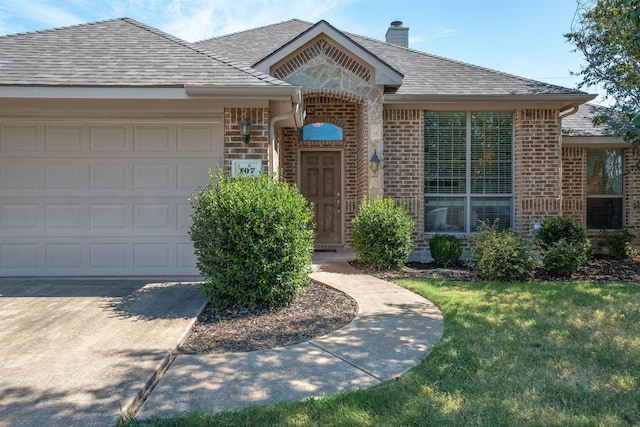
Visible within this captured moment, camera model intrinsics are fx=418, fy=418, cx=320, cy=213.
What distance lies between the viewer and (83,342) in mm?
3836

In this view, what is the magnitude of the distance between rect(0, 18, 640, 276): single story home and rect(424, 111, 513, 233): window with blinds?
1.2 inches

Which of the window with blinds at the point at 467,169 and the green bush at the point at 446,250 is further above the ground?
the window with blinds at the point at 467,169

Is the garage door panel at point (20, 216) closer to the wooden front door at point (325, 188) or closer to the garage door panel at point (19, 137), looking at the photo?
the garage door panel at point (19, 137)

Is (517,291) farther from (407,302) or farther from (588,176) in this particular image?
(588,176)

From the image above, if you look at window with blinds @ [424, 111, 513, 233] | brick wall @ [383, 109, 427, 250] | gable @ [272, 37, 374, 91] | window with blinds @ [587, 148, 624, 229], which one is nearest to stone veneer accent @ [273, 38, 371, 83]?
gable @ [272, 37, 374, 91]

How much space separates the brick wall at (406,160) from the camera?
903cm

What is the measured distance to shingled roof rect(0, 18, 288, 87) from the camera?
5.87 metres

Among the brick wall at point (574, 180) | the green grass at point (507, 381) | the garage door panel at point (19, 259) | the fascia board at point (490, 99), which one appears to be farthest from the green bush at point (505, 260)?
the garage door panel at point (19, 259)

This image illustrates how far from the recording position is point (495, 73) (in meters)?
10.1

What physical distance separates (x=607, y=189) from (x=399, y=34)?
7540 millimetres

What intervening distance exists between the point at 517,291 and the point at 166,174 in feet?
18.2

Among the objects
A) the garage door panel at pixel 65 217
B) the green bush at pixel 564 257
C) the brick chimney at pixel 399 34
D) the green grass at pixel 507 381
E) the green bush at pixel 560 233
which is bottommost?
the green grass at pixel 507 381

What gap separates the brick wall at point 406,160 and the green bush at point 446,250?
1.81 ft

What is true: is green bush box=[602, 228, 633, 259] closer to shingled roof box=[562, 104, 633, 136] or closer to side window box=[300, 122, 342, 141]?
shingled roof box=[562, 104, 633, 136]
